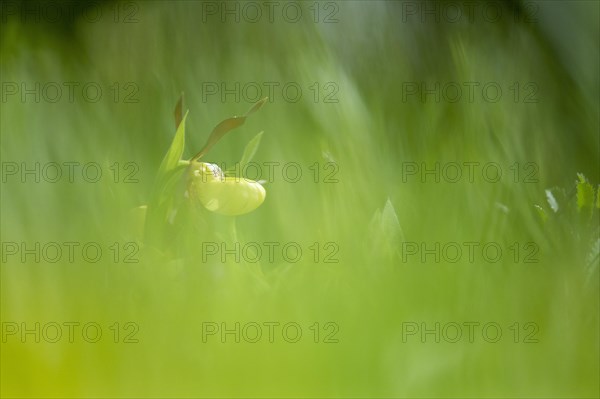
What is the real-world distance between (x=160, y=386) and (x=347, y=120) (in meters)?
0.38

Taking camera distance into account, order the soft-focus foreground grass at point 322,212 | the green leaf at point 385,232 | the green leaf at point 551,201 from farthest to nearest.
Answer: the green leaf at point 551,201 < the green leaf at point 385,232 < the soft-focus foreground grass at point 322,212

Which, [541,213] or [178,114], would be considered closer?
[541,213]

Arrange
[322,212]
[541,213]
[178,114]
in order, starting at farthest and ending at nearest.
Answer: [178,114] < [541,213] < [322,212]

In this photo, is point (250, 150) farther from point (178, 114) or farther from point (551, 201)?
point (551, 201)

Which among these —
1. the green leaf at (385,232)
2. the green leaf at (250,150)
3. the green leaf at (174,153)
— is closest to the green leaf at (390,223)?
the green leaf at (385,232)

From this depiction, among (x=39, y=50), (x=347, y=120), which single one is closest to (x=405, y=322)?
(x=347, y=120)

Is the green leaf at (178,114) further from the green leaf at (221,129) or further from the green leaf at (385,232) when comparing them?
the green leaf at (385,232)

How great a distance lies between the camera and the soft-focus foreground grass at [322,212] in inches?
16.8

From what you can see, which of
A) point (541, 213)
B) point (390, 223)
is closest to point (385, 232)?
point (390, 223)

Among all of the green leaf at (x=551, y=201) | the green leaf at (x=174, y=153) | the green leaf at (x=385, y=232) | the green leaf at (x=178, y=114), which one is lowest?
the green leaf at (x=385, y=232)

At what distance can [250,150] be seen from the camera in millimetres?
690

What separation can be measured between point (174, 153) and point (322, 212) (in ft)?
0.83

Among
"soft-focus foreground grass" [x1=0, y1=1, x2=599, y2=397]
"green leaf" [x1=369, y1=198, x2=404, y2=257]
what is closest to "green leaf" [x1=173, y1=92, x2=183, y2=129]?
"soft-focus foreground grass" [x1=0, y1=1, x2=599, y2=397]

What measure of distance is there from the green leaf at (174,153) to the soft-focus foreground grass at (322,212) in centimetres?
1
